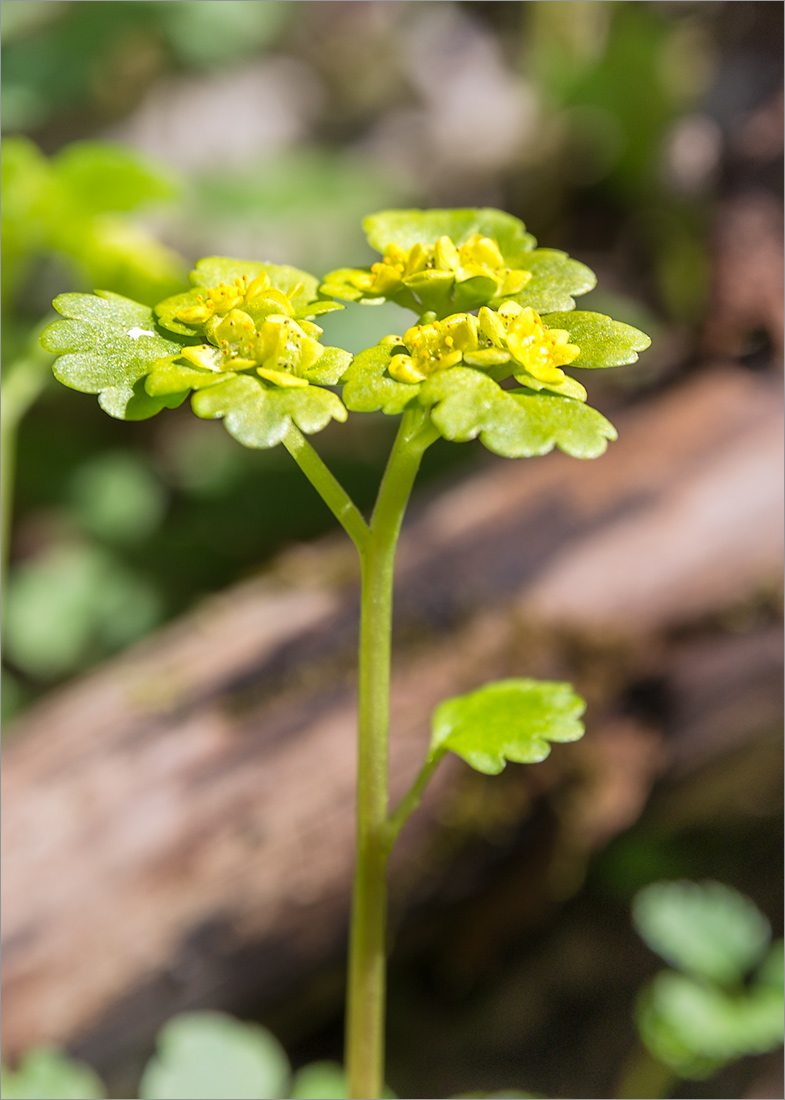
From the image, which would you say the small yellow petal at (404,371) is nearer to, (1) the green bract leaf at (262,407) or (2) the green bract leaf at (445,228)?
(1) the green bract leaf at (262,407)

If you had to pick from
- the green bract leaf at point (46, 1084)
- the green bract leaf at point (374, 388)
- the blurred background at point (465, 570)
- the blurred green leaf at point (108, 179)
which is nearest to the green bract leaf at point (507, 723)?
the green bract leaf at point (374, 388)

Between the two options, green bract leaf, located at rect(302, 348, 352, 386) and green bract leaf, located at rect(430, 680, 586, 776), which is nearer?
green bract leaf, located at rect(302, 348, 352, 386)

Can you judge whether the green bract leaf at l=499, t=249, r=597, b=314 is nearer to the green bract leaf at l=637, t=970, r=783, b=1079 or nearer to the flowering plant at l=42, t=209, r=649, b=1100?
the flowering plant at l=42, t=209, r=649, b=1100

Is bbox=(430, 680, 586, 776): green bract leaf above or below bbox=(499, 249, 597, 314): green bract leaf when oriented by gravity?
below

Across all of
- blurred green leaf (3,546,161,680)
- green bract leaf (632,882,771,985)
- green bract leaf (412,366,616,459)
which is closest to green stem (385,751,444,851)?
green bract leaf (412,366,616,459)

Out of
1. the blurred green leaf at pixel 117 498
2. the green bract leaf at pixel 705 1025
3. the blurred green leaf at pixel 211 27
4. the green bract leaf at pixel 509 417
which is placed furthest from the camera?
the blurred green leaf at pixel 211 27

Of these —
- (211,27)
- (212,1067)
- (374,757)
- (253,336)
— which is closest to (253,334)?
(253,336)

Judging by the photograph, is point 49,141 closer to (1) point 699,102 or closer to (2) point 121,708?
(1) point 699,102
